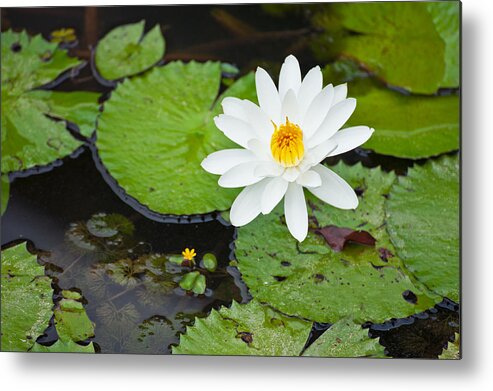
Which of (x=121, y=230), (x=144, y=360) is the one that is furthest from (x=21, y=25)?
(x=144, y=360)

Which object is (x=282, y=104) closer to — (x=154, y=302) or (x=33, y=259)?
(x=154, y=302)

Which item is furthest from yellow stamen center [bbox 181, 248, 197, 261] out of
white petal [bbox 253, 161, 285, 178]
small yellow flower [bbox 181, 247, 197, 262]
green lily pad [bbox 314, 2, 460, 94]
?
green lily pad [bbox 314, 2, 460, 94]

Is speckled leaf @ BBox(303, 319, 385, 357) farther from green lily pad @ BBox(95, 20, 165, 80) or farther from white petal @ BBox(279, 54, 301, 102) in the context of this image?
green lily pad @ BBox(95, 20, 165, 80)

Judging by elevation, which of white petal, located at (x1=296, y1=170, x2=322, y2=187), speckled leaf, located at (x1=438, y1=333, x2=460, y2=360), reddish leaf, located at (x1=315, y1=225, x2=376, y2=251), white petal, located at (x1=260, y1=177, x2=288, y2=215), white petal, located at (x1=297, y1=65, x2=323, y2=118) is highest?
white petal, located at (x1=297, y1=65, x2=323, y2=118)

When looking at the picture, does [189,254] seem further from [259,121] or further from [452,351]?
[452,351]

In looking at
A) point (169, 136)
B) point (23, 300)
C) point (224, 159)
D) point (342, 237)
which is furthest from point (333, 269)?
point (23, 300)

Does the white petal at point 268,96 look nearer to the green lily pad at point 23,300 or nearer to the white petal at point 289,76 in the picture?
the white petal at point 289,76
